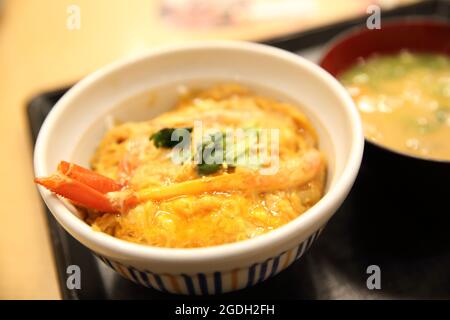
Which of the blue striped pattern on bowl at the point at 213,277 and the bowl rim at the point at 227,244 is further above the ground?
the bowl rim at the point at 227,244

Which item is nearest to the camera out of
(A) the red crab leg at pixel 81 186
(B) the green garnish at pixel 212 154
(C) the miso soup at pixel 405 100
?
(A) the red crab leg at pixel 81 186

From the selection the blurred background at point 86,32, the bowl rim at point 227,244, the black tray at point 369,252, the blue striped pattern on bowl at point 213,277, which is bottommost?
the black tray at point 369,252

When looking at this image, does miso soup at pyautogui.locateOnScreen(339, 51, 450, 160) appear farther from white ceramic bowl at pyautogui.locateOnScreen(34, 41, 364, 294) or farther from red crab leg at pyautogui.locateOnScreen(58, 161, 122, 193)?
red crab leg at pyautogui.locateOnScreen(58, 161, 122, 193)

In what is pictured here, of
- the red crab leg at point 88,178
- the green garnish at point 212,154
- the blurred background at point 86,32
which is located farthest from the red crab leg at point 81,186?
the blurred background at point 86,32

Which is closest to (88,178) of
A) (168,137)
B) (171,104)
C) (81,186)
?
(81,186)

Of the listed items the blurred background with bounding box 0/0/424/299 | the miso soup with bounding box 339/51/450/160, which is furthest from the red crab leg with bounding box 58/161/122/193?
the miso soup with bounding box 339/51/450/160

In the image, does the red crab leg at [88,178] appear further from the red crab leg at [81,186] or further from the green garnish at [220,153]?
the green garnish at [220,153]
